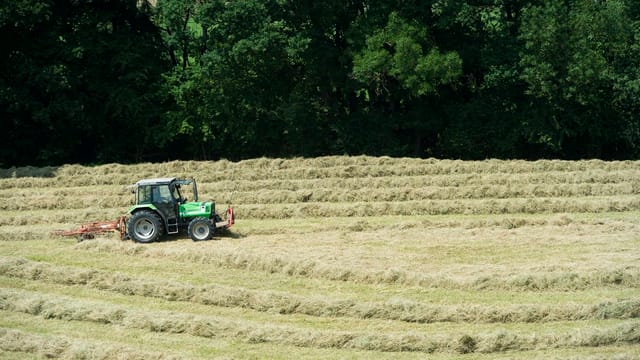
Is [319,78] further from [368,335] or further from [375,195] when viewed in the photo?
[368,335]

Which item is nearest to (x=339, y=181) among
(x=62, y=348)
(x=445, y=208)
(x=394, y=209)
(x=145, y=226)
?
(x=394, y=209)

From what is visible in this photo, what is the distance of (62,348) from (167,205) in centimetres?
835

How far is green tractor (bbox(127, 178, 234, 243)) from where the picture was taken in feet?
74.4

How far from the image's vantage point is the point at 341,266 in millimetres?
19328

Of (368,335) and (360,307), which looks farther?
(360,307)

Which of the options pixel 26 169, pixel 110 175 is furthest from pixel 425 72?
pixel 26 169

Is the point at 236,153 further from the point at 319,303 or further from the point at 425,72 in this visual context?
the point at 319,303

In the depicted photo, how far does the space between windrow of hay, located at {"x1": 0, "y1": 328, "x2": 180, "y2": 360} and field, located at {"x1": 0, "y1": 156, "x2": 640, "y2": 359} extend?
38 millimetres

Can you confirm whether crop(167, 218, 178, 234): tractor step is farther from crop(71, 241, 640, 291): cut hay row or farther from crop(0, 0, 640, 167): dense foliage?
crop(0, 0, 640, 167): dense foliage

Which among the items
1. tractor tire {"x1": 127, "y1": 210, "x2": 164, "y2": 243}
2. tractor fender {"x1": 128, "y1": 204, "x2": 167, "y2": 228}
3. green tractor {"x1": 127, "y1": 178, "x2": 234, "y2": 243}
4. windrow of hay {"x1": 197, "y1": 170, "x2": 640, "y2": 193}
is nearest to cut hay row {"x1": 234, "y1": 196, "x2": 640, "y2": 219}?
windrow of hay {"x1": 197, "y1": 170, "x2": 640, "y2": 193}

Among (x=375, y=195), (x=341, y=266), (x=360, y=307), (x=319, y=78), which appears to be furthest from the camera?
(x=319, y=78)

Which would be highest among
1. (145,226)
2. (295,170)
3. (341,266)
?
(295,170)

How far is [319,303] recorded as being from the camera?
666 inches

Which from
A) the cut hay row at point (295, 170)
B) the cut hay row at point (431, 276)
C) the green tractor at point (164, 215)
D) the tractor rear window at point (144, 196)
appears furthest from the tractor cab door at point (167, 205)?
the cut hay row at point (295, 170)
